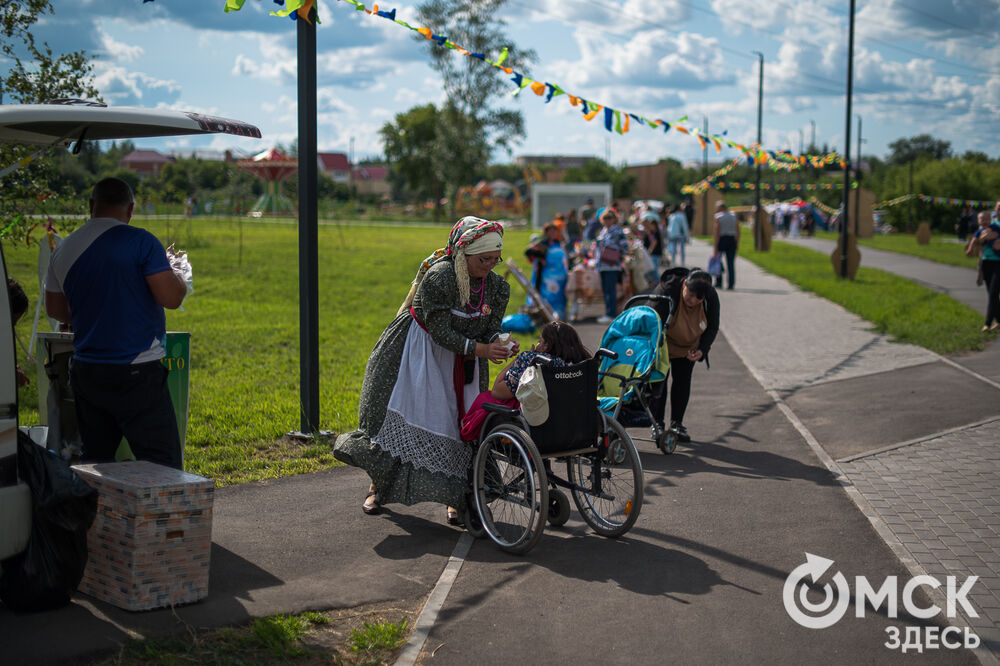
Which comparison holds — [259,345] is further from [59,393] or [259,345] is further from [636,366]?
[59,393]

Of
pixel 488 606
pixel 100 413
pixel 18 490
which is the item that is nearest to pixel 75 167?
pixel 100 413

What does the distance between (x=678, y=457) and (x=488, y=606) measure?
3402 mm

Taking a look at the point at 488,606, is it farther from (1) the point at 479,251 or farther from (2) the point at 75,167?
(2) the point at 75,167

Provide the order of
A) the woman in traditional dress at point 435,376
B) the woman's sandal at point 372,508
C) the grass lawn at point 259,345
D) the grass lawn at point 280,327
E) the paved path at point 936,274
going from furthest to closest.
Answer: the paved path at point 936,274
the grass lawn at point 280,327
the grass lawn at point 259,345
the woman's sandal at point 372,508
the woman in traditional dress at point 435,376

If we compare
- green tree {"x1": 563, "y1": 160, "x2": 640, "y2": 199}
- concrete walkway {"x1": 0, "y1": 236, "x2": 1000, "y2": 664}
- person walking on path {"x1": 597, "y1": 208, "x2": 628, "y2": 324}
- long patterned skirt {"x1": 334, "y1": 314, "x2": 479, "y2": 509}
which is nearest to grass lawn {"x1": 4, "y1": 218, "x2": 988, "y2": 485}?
concrete walkway {"x1": 0, "y1": 236, "x2": 1000, "y2": 664}

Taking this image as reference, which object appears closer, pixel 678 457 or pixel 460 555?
pixel 460 555

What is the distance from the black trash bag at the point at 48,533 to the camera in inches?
161

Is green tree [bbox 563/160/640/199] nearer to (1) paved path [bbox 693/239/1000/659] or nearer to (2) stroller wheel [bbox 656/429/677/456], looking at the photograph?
(1) paved path [bbox 693/239/1000/659]

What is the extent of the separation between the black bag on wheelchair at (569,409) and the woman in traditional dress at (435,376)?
1.38ft

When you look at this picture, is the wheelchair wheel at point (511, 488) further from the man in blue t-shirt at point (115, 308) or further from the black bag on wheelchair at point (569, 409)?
the man in blue t-shirt at point (115, 308)

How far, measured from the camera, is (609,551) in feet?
17.3

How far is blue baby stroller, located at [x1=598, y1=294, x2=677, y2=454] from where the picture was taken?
6.93 m

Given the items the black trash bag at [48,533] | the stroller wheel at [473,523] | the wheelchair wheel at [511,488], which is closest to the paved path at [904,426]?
the wheelchair wheel at [511,488]

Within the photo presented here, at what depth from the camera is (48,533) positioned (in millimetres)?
4148
